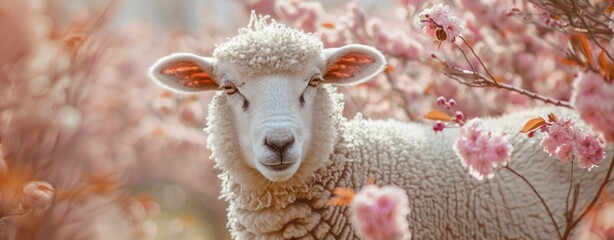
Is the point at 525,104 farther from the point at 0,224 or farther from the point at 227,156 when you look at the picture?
the point at 0,224

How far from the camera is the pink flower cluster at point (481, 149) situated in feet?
8.17

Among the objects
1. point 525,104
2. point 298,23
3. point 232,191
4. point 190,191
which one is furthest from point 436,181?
point 190,191

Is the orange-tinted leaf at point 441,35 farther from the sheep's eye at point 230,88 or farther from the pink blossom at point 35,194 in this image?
the pink blossom at point 35,194

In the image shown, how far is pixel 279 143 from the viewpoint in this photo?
129 inches

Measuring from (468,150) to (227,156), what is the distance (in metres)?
1.48

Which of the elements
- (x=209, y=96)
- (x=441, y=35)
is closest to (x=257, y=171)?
(x=441, y=35)

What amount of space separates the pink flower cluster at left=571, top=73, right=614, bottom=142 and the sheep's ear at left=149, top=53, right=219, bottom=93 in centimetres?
191

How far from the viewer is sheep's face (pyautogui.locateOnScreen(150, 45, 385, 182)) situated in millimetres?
3320

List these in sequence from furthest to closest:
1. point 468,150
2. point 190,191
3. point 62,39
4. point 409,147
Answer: point 190,191, point 409,147, point 62,39, point 468,150

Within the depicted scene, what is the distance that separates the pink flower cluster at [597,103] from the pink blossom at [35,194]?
1.79 metres

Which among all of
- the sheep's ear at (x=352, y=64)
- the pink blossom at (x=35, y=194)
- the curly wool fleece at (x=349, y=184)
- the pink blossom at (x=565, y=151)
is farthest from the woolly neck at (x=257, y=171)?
the pink blossom at (x=565, y=151)

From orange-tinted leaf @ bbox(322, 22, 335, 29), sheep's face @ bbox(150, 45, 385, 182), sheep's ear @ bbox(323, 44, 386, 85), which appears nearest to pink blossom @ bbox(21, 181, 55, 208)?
sheep's face @ bbox(150, 45, 385, 182)

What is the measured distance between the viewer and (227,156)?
3684 mm

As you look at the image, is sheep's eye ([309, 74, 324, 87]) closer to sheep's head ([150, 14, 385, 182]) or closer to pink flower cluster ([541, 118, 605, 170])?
sheep's head ([150, 14, 385, 182])
